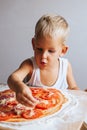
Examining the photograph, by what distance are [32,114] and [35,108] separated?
0.04 m

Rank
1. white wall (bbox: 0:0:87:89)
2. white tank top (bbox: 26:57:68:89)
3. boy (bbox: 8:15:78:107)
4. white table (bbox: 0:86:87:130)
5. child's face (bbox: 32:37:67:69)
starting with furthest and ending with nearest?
white wall (bbox: 0:0:87:89) < white tank top (bbox: 26:57:68:89) < child's face (bbox: 32:37:67:69) < boy (bbox: 8:15:78:107) < white table (bbox: 0:86:87:130)

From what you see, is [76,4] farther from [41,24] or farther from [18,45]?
[41,24]

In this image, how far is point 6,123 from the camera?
2.11 feet

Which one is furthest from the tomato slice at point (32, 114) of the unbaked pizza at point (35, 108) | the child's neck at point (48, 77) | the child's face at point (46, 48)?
the child's neck at point (48, 77)

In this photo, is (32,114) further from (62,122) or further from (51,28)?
(51,28)

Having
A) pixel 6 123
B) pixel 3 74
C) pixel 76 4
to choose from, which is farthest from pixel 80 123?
pixel 3 74

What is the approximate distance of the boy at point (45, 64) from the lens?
2.46 ft

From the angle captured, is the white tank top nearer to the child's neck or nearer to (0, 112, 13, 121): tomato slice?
the child's neck

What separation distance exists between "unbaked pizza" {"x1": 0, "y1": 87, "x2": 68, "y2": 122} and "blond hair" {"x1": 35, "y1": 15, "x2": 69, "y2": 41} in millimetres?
179

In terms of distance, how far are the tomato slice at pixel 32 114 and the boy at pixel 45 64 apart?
0.02m

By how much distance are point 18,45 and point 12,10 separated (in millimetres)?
199

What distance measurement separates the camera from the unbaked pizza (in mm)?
680

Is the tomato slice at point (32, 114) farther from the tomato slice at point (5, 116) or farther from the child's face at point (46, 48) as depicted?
the child's face at point (46, 48)

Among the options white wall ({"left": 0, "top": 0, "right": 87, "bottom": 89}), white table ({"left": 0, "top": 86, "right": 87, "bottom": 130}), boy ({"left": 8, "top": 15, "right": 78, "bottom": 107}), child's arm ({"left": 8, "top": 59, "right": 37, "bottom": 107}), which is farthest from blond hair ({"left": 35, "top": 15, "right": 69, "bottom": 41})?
white wall ({"left": 0, "top": 0, "right": 87, "bottom": 89})
